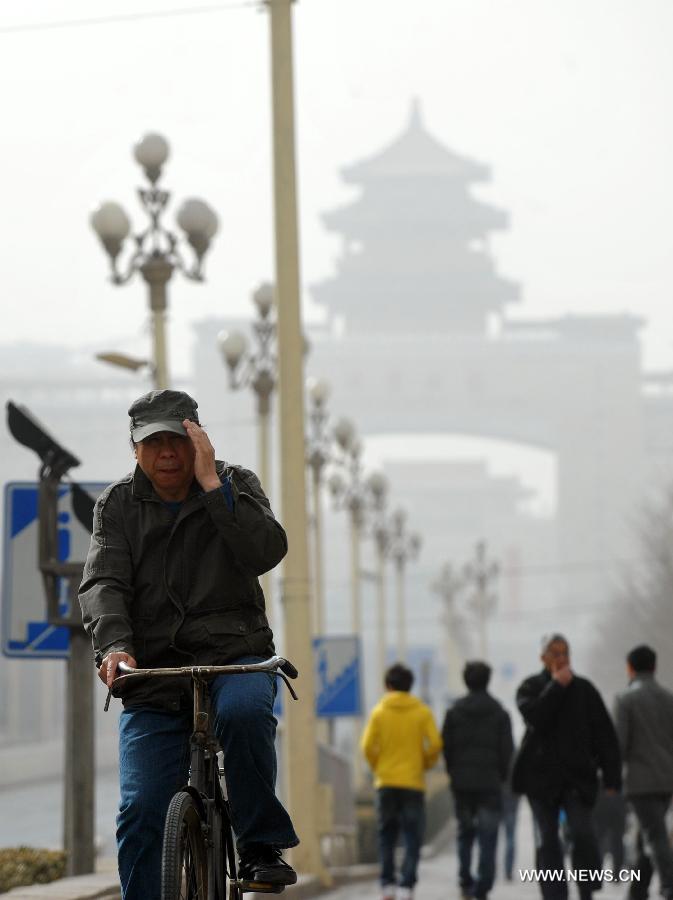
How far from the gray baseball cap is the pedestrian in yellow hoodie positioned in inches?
265

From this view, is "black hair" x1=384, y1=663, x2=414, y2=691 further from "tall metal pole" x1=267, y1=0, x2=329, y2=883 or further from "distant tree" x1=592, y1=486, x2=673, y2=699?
"distant tree" x1=592, y1=486, x2=673, y2=699

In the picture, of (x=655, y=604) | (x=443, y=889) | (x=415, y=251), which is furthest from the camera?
(x=415, y=251)

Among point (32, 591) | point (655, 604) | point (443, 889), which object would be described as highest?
point (655, 604)

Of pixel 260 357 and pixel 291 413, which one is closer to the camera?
pixel 291 413

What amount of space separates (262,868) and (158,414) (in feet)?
3.76

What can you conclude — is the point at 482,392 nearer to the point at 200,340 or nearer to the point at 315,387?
the point at 200,340

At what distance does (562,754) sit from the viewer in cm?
981

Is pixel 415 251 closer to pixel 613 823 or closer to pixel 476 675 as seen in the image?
pixel 613 823

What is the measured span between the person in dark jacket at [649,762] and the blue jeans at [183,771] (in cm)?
545

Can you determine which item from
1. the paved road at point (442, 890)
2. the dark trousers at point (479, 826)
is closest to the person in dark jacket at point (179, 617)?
the dark trousers at point (479, 826)

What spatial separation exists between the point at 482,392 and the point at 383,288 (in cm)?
2570

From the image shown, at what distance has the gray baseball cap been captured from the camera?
5.14 metres

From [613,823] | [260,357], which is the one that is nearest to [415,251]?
[260,357]

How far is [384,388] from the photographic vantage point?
121938 millimetres
